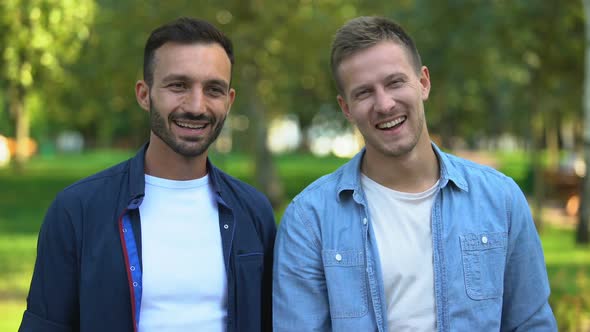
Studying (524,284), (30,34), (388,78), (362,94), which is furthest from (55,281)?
(30,34)

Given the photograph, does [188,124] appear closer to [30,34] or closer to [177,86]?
[177,86]

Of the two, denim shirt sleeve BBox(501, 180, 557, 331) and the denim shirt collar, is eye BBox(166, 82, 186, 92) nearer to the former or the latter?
the denim shirt collar

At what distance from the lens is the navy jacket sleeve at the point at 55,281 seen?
307 cm

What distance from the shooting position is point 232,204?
341cm

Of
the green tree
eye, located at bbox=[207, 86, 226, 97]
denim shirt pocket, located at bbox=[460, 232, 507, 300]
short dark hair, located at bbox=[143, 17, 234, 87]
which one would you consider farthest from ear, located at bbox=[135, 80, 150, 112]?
the green tree

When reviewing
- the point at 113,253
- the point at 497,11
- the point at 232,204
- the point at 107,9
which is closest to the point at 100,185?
the point at 113,253

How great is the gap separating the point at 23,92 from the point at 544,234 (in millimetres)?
10982

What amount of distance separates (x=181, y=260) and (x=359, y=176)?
32.6 inches

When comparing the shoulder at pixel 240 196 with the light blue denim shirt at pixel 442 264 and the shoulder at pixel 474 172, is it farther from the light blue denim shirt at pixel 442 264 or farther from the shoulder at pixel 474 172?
the shoulder at pixel 474 172

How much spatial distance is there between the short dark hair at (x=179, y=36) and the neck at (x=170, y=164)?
0.30 m

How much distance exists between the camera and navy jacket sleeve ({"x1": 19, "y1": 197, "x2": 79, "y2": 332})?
3.07 meters

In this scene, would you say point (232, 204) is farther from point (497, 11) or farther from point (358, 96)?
point (497, 11)

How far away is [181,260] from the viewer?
10.4 ft

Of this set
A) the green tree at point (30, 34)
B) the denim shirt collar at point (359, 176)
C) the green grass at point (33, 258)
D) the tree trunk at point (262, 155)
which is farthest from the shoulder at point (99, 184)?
the tree trunk at point (262, 155)
